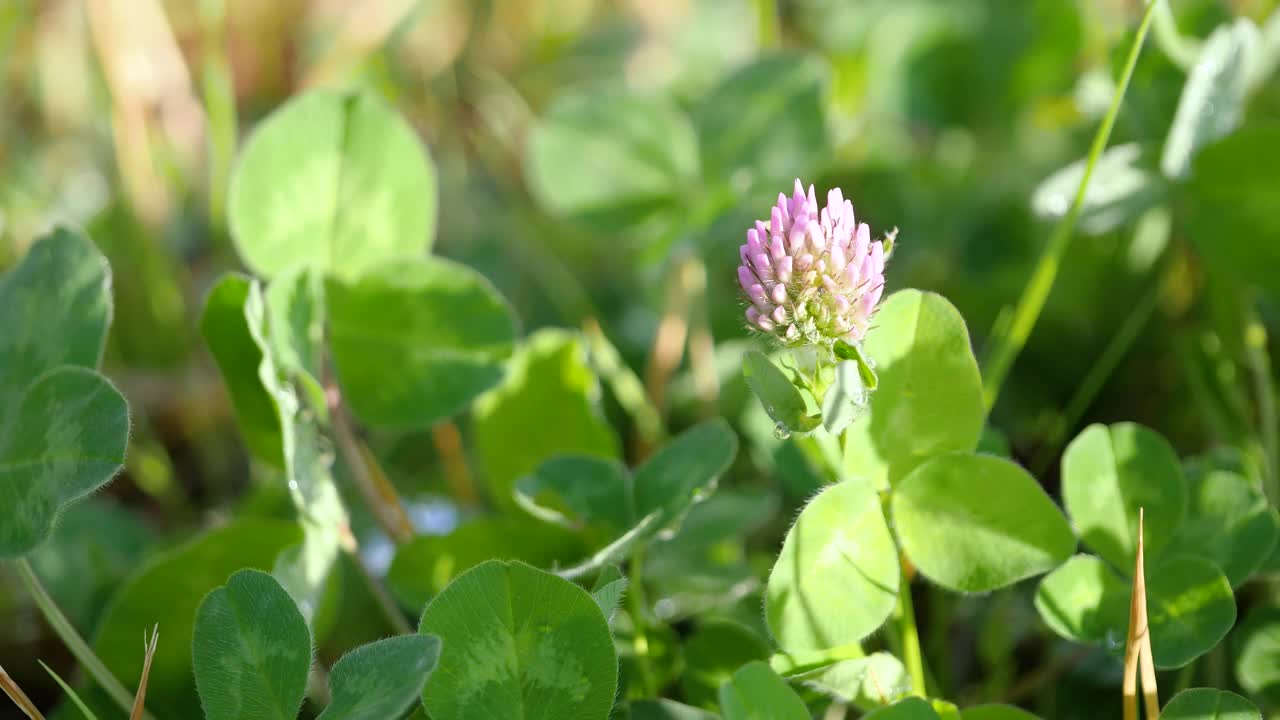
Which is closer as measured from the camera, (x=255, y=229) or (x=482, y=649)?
(x=482, y=649)

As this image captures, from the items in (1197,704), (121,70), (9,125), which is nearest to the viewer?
(1197,704)

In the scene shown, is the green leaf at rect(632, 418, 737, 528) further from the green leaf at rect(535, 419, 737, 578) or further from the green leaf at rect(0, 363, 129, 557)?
the green leaf at rect(0, 363, 129, 557)

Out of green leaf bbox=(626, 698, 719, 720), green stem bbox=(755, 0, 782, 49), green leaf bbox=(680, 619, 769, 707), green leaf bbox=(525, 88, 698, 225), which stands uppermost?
green stem bbox=(755, 0, 782, 49)

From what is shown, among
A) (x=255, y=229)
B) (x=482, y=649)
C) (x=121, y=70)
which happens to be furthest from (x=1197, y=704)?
(x=121, y=70)

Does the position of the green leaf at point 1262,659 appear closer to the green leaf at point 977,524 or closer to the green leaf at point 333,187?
the green leaf at point 977,524

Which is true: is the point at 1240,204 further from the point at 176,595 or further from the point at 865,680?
the point at 176,595

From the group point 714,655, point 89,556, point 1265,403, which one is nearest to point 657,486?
point 714,655

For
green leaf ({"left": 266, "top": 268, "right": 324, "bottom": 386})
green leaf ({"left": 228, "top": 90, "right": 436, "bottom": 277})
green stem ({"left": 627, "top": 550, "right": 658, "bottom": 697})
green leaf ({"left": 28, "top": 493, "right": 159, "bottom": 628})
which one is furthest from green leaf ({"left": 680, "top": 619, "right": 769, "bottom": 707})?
green leaf ({"left": 28, "top": 493, "right": 159, "bottom": 628})

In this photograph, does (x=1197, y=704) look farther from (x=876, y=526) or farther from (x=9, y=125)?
(x=9, y=125)
